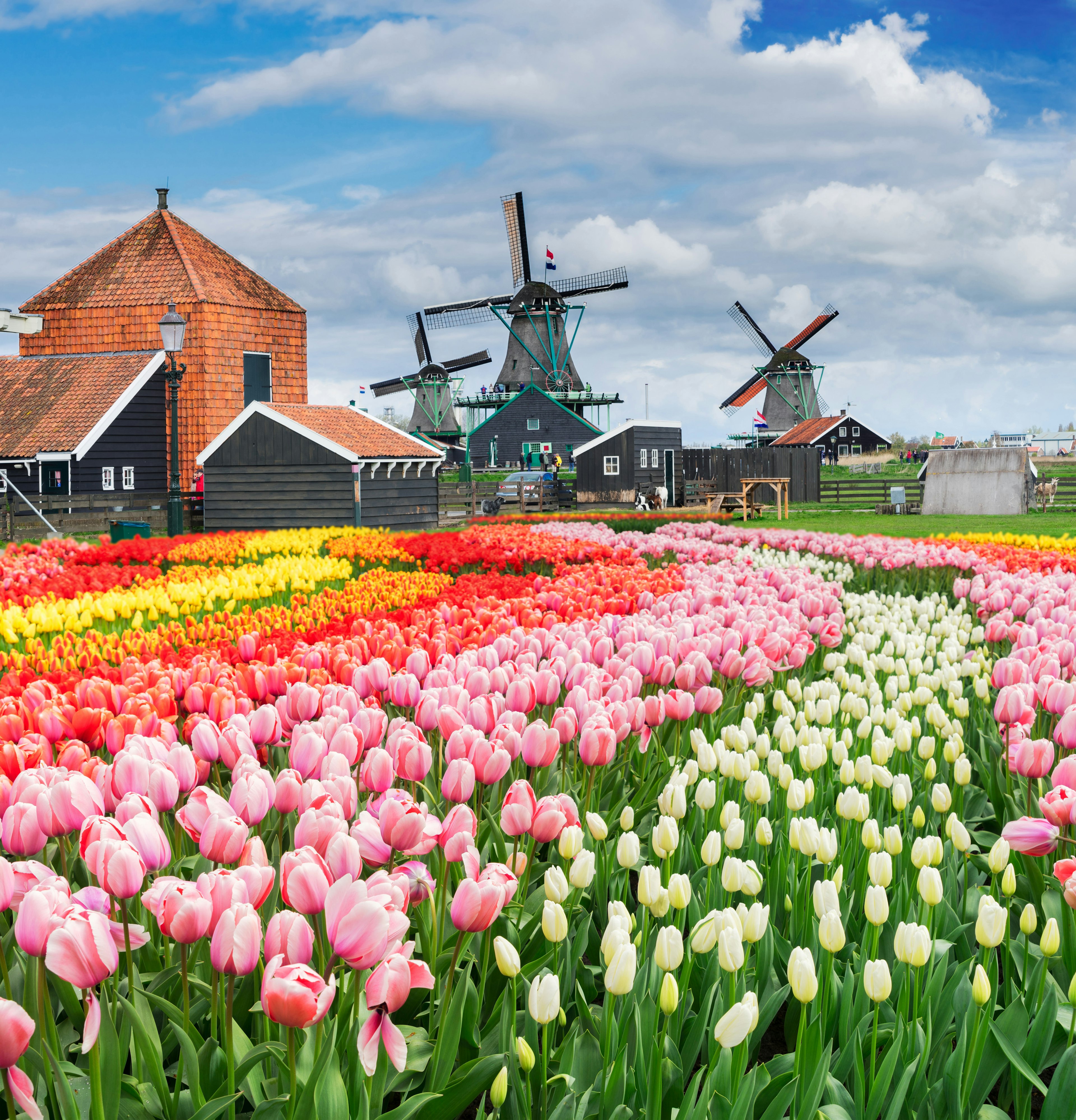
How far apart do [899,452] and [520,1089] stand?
79592 mm

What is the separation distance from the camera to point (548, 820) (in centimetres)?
233

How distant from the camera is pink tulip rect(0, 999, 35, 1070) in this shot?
149cm

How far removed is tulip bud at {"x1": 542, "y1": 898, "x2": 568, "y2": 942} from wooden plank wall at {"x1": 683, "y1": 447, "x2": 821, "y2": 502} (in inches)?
1880

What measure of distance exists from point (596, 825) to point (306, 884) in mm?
898

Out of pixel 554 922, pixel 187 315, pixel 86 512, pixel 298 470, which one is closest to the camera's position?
pixel 554 922

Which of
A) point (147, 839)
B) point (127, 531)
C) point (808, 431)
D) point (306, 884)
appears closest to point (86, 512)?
point (127, 531)

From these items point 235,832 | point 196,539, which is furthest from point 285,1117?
point 196,539

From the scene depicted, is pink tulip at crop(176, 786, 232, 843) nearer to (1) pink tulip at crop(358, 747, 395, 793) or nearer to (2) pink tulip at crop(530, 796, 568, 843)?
(1) pink tulip at crop(358, 747, 395, 793)

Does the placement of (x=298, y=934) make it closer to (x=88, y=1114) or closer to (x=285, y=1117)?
(x=285, y=1117)

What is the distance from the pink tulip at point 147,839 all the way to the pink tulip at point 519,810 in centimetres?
74

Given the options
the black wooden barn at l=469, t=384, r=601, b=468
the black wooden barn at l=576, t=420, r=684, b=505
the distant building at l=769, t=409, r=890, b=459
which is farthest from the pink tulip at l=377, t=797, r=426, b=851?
the distant building at l=769, t=409, r=890, b=459

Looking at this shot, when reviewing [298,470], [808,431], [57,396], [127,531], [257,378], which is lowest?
[127,531]

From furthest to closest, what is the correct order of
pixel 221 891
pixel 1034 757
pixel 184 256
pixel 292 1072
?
pixel 184 256
pixel 1034 757
pixel 221 891
pixel 292 1072

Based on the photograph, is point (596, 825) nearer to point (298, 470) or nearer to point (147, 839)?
point (147, 839)
